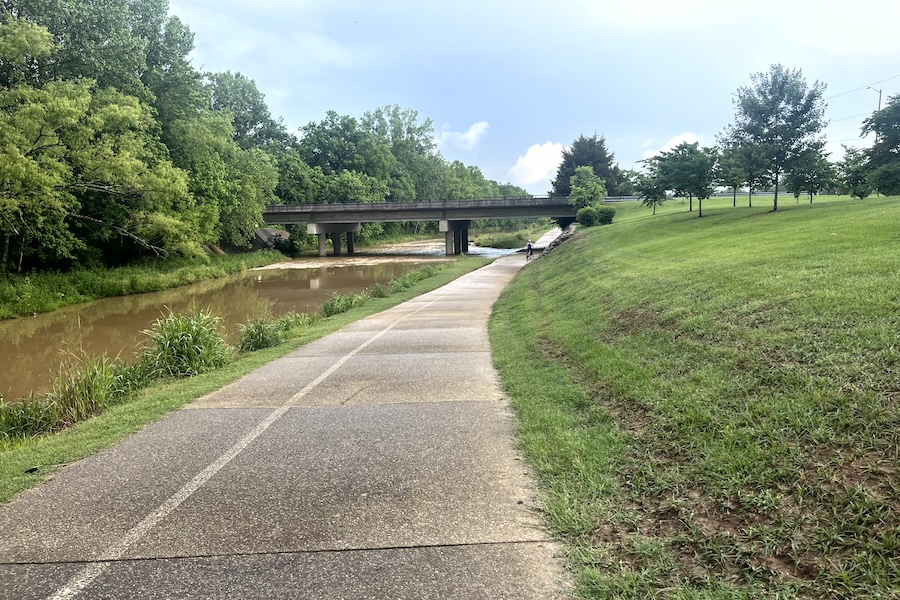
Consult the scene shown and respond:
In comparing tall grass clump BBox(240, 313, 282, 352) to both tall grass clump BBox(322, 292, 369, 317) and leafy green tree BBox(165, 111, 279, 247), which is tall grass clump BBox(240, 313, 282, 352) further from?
leafy green tree BBox(165, 111, 279, 247)

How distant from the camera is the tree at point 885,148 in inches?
933

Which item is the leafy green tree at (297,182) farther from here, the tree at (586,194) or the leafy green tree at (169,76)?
the tree at (586,194)

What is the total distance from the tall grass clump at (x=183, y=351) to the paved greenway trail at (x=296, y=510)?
2.74 meters

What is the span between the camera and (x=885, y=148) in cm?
2512

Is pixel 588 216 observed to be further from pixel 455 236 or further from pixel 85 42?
pixel 85 42

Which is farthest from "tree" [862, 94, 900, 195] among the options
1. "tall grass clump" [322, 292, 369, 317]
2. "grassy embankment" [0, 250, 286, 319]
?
"grassy embankment" [0, 250, 286, 319]

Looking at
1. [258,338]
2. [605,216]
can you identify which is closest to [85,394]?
[258,338]

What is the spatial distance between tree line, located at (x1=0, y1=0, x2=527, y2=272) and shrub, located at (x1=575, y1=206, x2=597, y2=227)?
28.8 m

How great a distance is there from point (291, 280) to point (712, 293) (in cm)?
3356

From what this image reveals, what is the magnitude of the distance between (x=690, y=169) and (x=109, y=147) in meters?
31.9

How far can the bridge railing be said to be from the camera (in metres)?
55.4

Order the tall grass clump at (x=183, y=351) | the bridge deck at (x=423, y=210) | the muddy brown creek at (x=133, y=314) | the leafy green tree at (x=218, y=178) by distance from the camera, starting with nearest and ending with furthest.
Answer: the tall grass clump at (x=183, y=351) → the muddy brown creek at (x=133, y=314) → the leafy green tree at (x=218, y=178) → the bridge deck at (x=423, y=210)

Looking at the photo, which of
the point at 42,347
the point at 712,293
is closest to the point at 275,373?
the point at 712,293

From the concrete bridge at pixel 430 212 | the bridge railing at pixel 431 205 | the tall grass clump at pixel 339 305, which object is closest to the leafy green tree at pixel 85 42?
the tall grass clump at pixel 339 305
